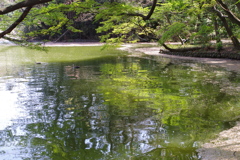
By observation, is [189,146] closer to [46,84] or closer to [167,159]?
[167,159]

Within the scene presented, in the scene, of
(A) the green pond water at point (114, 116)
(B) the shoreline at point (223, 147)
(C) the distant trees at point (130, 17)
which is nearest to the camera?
(B) the shoreline at point (223, 147)

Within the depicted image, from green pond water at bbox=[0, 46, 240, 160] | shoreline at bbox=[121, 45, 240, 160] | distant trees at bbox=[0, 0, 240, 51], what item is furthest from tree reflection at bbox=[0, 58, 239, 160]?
distant trees at bbox=[0, 0, 240, 51]

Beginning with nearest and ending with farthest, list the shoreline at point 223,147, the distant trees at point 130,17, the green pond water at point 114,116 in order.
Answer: the shoreline at point 223,147
the green pond water at point 114,116
the distant trees at point 130,17

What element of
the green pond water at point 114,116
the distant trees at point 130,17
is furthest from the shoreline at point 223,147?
the distant trees at point 130,17

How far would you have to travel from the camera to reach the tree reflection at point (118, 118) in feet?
14.7

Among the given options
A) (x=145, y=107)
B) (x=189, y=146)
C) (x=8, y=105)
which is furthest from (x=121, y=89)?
(x=189, y=146)

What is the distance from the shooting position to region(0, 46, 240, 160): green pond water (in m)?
4.45

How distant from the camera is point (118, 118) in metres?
6.01

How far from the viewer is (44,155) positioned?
4.29 metres

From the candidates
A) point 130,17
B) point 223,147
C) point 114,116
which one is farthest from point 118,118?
point 130,17

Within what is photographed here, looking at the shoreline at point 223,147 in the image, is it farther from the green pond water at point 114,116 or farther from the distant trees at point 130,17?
the distant trees at point 130,17

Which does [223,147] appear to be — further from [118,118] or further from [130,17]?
[130,17]

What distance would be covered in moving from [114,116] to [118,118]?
0.18 meters

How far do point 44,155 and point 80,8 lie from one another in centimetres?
530
